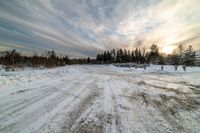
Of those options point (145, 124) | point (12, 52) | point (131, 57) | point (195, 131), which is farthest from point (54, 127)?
point (131, 57)

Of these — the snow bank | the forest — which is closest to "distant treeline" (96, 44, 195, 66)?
the forest

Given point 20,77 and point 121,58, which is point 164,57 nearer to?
point 121,58

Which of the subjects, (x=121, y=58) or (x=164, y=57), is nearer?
(x=164, y=57)

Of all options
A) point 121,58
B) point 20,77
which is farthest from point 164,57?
point 20,77

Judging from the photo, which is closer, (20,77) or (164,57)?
(20,77)

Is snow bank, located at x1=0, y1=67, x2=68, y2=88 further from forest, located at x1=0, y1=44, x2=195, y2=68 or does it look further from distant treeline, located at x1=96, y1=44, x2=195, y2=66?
distant treeline, located at x1=96, y1=44, x2=195, y2=66

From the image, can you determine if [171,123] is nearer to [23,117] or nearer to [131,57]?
[23,117]

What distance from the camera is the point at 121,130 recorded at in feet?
9.05

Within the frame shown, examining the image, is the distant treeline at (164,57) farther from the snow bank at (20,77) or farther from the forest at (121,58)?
the snow bank at (20,77)

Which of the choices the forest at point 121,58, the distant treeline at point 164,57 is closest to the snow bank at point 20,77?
the forest at point 121,58

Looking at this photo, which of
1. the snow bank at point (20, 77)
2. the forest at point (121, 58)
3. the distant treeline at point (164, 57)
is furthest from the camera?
the distant treeline at point (164, 57)

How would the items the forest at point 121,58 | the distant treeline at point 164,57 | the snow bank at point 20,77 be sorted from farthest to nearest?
1. the distant treeline at point 164,57
2. the forest at point 121,58
3. the snow bank at point 20,77

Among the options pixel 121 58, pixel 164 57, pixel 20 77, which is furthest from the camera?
pixel 121 58

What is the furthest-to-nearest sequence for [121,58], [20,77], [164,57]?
[121,58] → [164,57] → [20,77]
